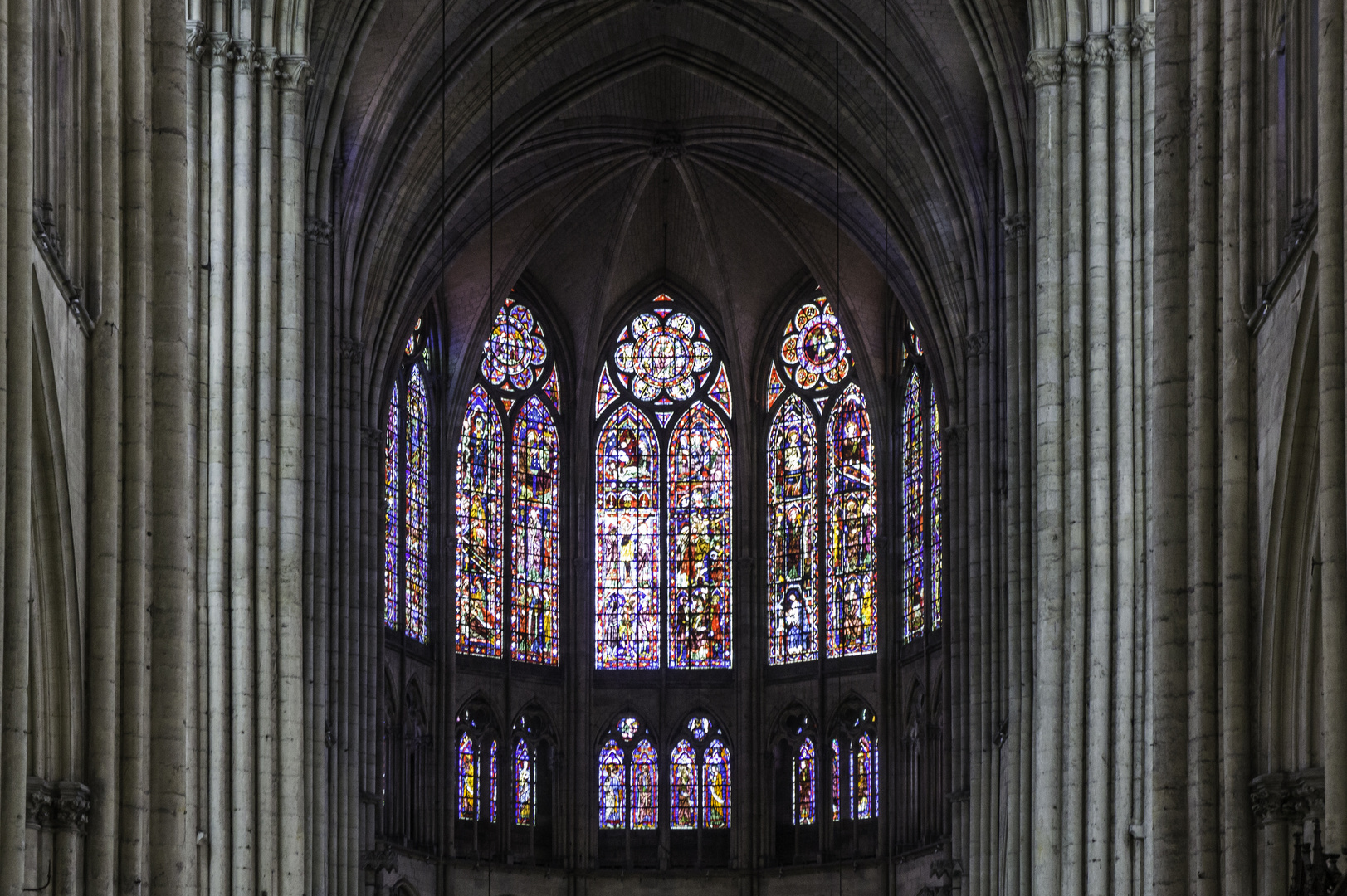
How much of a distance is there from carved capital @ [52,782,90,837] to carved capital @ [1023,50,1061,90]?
16.8 metres

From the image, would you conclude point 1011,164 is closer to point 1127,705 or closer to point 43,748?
point 1127,705

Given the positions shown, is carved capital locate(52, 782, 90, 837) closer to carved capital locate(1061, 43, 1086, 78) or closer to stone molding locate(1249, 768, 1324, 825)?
stone molding locate(1249, 768, 1324, 825)

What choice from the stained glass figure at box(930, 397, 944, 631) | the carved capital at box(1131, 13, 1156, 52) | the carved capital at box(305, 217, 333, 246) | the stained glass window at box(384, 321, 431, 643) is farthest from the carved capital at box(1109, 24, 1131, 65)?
the stained glass window at box(384, 321, 431, 643)

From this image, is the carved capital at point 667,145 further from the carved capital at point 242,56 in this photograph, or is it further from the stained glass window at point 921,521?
the carved capital at point 242,56

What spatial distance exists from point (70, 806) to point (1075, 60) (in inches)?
671

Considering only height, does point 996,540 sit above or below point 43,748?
above

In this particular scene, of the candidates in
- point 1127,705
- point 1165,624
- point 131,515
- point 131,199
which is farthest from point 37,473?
point 1127,705

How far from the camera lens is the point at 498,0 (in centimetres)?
4153

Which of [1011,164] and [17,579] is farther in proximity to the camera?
[1011,164]

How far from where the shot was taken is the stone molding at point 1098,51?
32.2 meters

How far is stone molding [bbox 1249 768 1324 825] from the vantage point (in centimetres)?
2031

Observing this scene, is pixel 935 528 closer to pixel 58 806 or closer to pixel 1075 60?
pixel 1075 60

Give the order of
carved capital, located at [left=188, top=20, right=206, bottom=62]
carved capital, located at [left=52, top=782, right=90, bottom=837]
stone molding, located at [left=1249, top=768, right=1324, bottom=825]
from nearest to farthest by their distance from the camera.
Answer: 1. stone molding, located at [left=1249, top=768, right=1324, bottom=825]
2. carved capital, located at [left=52, top=782, right=90, bottom=837]
3. carved capital, located at [left=188, top=20, right=206, bottom=62]

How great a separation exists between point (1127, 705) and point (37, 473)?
14.3 m
